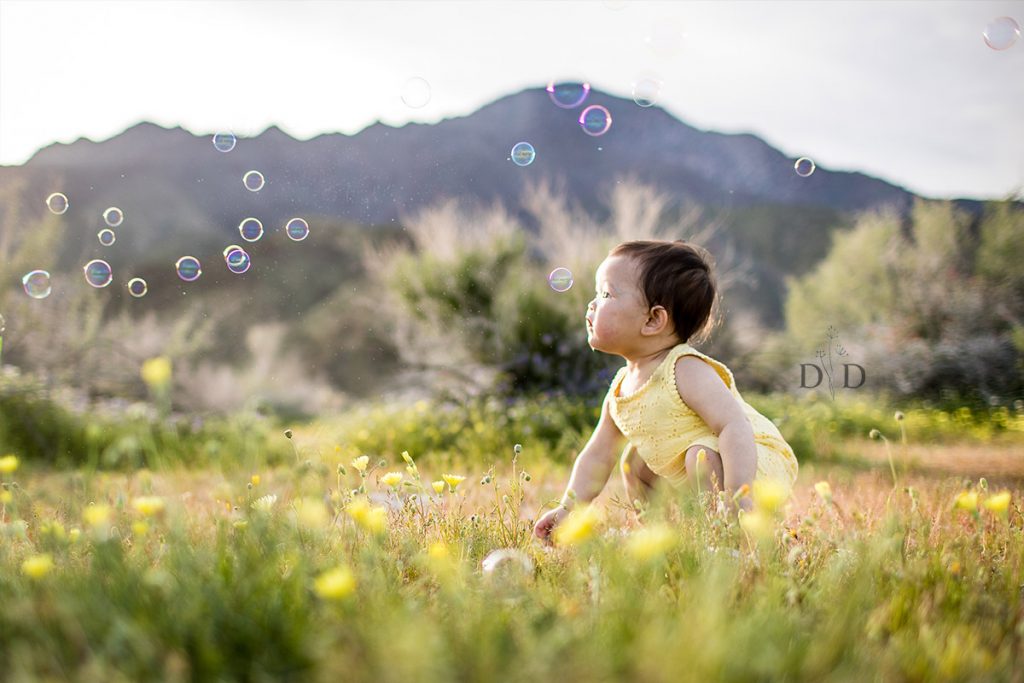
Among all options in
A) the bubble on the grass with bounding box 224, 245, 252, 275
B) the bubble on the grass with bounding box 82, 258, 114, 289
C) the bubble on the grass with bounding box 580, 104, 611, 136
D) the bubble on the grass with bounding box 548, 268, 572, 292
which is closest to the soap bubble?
the bubble on the grass with bounding box 82, 258, 114, 289

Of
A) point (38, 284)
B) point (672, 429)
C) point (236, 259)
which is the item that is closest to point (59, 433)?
point (38, 284)

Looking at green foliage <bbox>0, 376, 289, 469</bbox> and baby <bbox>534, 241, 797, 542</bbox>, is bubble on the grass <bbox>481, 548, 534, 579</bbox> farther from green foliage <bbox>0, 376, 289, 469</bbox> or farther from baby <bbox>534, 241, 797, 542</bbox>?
green foliage <bbox>0, 376, 289, 469</bbox>

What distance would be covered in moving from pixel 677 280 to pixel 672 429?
48 cm

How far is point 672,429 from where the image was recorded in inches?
106

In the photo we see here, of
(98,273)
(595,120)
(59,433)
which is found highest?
(595,120)

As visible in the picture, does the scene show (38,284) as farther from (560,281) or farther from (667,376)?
(667,376)

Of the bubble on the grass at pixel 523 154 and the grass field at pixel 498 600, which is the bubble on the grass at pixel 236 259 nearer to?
the bubble on the grass at pixel 523 154

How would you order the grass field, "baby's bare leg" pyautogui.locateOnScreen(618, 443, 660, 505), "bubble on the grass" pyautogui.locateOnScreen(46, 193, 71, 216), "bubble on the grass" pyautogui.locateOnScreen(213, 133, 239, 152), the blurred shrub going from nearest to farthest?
the grass field < "baby's bare leg" pyautogui.locateOnScreen(618, 443, 660, 505) < "bubble on the grass" pyautogui.locateOnScreen(46, 193, 71, 216) < "bubble on the grass" pyautogui.locateOnScreen(213, 133, 239, 152) < the blurred shrub

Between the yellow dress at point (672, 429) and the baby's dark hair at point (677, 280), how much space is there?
13 cm

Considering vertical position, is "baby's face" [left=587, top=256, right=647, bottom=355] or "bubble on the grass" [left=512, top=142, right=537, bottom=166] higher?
"bubble on the grass" [left=512, top=142, right=537, bottom=166]

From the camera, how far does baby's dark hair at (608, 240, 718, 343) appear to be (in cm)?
272

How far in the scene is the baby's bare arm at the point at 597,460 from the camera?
276 centimetres

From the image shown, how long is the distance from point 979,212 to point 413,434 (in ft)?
33.4

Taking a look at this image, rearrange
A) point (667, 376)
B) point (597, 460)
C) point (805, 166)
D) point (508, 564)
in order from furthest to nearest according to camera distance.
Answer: point (805, 166), point (597, 460), point (667, 376), point (508, 564)
